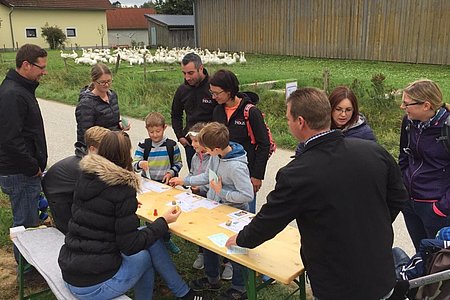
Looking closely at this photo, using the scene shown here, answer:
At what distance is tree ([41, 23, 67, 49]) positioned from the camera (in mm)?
44375

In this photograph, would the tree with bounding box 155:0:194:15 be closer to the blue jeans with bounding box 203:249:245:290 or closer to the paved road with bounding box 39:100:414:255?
the paved road with bounding box 39:100:414:255

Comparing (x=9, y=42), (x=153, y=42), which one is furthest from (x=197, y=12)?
(x=9, y=42)

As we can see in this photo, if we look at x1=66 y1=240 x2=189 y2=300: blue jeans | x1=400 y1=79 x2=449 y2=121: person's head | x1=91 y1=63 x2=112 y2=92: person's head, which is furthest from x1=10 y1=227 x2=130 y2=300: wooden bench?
x1=400 y1=79 x2=449 y2=121: person's head

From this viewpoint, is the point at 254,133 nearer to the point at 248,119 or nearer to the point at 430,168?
the point at 248,119

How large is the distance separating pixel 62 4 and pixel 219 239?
165 feet

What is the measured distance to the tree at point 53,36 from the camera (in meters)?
44.4

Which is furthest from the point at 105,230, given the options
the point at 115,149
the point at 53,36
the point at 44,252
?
the point at 53,36

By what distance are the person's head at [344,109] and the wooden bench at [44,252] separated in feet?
7.05

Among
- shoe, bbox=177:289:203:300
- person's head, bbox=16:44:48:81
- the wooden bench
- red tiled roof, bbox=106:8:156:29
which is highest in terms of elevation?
red tiled roof, bbox=106:8:156:29

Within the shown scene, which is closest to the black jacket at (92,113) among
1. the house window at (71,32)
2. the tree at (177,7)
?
the house window at (71,32)

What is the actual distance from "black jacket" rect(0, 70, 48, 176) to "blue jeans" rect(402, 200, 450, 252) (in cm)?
324

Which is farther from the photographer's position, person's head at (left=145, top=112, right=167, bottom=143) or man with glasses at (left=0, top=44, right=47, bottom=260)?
person's head at (left=145, top=112, right=167, bottom=143)

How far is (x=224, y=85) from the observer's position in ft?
14.5

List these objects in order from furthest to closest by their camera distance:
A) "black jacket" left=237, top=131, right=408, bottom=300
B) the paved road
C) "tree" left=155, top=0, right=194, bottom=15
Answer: "tree" left=155, top=0, right=194, bottom=15 < the paved road < "black jacket" left=237, top=131, right=408, bottom=300
